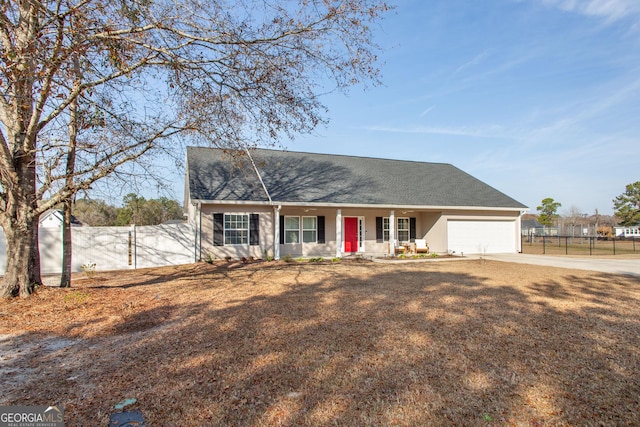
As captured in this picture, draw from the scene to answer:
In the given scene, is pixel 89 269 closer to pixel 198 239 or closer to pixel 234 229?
pixel 198 239

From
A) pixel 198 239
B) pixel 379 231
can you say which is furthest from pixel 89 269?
pixel 379 231

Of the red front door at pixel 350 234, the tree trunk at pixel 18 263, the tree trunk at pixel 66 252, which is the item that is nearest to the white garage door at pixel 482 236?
the red front door at pixel 350 234

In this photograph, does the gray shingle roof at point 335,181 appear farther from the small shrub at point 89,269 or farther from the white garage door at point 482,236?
the small shrub at point 89,269

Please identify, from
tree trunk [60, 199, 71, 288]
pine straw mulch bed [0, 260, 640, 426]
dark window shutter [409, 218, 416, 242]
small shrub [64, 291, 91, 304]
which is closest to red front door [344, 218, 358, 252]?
dark window shutter [409, 218, 416, 242]

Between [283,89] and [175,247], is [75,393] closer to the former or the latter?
[283,89]

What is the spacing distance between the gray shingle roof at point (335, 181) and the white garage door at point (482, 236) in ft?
3.74

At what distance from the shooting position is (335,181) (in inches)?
723

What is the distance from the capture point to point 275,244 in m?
15.5

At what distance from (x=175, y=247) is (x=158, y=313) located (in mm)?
8097

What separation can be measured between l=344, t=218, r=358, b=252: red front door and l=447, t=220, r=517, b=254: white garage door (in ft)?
16.1

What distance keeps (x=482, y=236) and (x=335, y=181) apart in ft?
28.3

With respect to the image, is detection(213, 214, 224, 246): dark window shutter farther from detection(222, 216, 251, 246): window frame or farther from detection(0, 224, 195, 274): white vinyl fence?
detection(0, 224, 195, 274): white vinyl fence

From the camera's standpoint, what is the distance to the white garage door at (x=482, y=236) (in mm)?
18719

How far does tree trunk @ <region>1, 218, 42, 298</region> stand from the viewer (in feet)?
23.4
